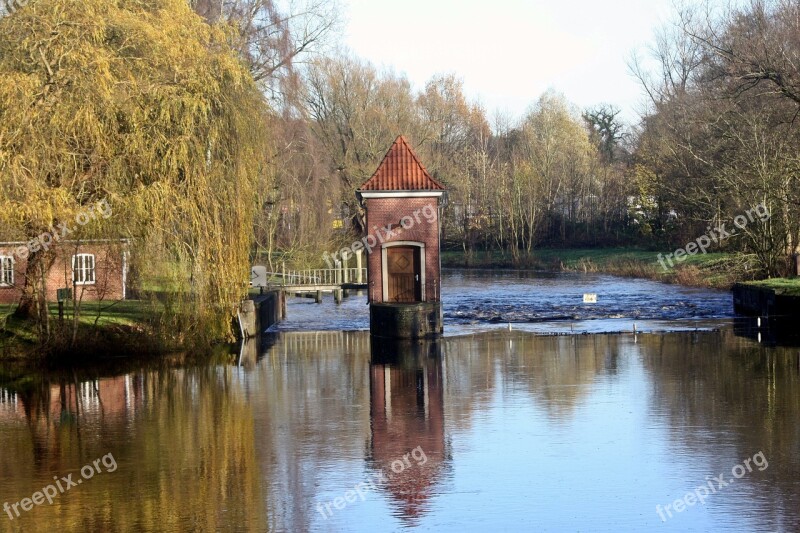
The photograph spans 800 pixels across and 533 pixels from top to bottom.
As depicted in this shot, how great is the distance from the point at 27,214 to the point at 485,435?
11.6 meters

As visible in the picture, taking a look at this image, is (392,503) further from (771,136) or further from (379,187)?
(771,136)

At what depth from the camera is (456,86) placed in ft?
255

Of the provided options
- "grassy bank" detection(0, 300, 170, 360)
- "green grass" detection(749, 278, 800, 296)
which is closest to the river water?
"grassy bank" detection(0, 300, 170, 360)

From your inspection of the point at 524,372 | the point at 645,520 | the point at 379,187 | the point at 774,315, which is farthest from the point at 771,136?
the point at 645,520

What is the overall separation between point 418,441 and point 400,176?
1667 cm

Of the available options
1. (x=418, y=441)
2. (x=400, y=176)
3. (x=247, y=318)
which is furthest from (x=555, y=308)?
(x=418, y=441)

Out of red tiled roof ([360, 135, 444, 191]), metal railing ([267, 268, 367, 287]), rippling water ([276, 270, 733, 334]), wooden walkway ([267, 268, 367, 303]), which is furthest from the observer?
metal railing ([267, 268, 367, 287])

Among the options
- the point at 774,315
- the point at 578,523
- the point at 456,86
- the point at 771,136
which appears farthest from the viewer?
the point at 456,86

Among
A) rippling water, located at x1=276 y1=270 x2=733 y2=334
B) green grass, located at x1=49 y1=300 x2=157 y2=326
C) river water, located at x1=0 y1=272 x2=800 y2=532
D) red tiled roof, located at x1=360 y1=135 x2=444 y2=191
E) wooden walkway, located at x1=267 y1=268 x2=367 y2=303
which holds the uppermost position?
red tiled roof, located at x1=360 y1=135 x2=444 y2=191

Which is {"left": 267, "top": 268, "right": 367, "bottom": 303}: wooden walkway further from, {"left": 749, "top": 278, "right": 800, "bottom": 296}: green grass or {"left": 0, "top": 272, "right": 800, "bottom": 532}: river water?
{"left": 0, "top": 272, "right": 800, "bottom": 532}: river water

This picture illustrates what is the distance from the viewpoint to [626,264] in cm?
6328

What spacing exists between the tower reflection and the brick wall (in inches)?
173

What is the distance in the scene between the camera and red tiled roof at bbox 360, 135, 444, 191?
2936cm

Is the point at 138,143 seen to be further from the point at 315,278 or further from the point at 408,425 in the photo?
the point at 315,278
